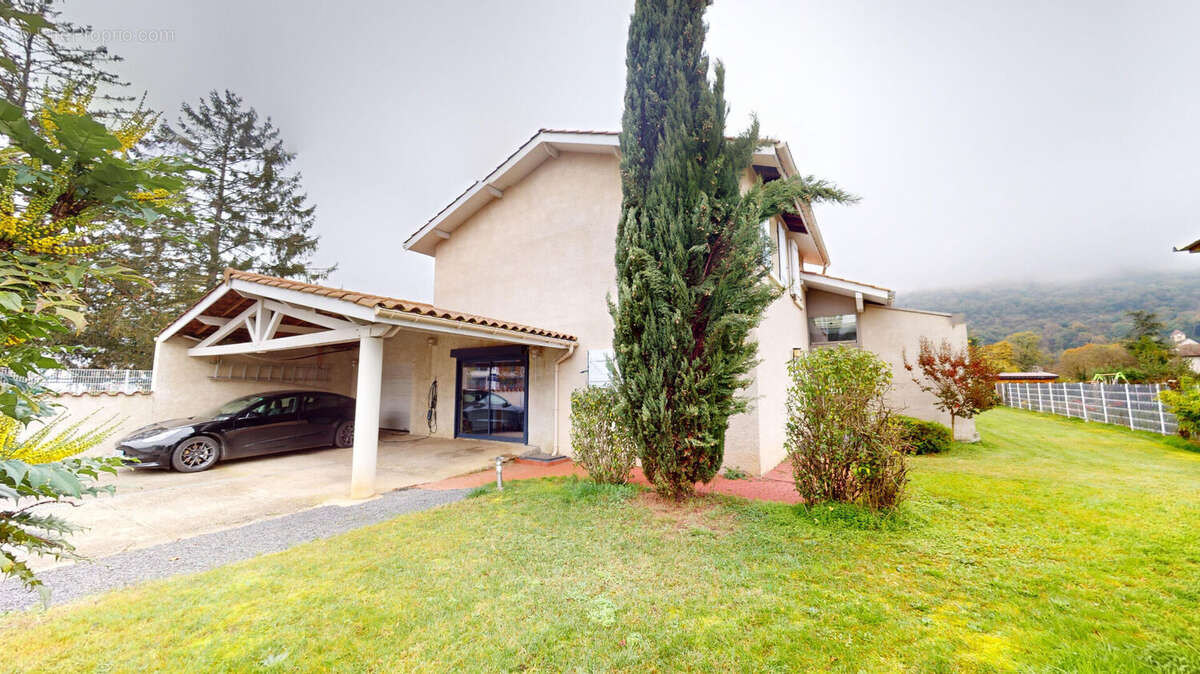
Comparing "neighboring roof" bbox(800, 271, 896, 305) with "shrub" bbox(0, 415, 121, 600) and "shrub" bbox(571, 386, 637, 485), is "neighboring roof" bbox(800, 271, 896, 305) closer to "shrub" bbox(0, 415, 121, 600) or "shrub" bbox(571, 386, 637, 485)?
"shrub" bbox(571, 386, 637, 485)

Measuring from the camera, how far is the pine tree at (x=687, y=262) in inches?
227

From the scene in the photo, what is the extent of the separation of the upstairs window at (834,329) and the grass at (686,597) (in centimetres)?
785

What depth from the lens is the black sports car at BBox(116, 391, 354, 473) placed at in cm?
820

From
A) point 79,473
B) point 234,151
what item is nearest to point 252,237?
point 234,151

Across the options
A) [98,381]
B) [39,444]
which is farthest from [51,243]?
[98,381]

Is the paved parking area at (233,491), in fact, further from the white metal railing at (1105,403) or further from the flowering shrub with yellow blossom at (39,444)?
the white metal railing at (1105,403)

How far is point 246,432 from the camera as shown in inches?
364

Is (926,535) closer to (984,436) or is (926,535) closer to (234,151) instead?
(984,436)

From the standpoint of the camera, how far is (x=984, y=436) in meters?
12.8

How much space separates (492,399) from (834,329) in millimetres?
10176

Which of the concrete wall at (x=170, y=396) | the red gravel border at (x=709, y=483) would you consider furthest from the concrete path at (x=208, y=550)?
the concrete wall at (x=170, y=396)

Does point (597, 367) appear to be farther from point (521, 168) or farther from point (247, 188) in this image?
point (247, 188)

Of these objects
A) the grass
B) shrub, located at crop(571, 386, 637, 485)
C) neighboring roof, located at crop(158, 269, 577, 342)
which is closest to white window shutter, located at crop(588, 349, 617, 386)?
neighboring roof, located at crop(158, 269, 577, 342)

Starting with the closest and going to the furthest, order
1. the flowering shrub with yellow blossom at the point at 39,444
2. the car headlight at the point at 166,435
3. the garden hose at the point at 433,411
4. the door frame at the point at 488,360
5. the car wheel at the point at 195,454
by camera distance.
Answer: the flowering shrub with yellow blossom at the point at 39,444 → the car headlight at the point at 166,435 → the car wheel at the point at 195,454 → the door frame at the point at 488,360 → the garden hose at the point at 433,411
